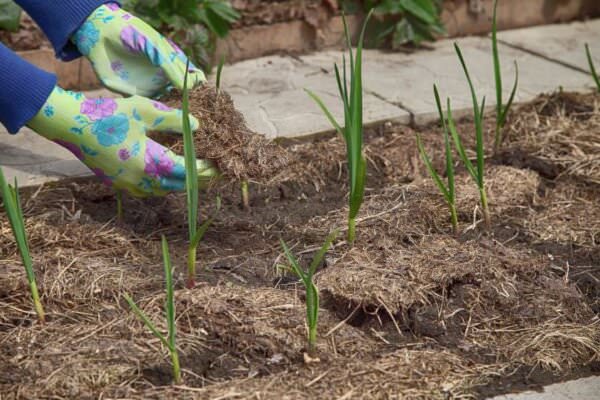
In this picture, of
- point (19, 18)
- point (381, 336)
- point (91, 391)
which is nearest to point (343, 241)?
point (381, 336)

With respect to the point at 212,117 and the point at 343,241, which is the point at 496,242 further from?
the point at 212,117

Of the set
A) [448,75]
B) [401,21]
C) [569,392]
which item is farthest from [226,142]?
[401,21]

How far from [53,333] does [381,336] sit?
62 centimetres

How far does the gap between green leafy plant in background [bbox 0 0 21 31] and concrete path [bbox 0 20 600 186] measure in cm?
33

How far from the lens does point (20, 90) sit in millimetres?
2184

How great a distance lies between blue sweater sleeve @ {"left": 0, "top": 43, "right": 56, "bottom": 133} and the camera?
2182 millimetres

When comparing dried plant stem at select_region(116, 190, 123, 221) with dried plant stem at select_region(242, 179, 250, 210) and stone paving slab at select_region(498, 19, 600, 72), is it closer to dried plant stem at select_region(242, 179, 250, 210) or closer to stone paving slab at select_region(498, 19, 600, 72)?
dried plant stem at select_region(242, 179, 250, 210)

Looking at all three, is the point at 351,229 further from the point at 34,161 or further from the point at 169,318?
the point at 34,161

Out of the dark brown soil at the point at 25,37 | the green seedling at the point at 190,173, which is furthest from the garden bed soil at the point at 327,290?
the dark brown soil at the point at 25,37

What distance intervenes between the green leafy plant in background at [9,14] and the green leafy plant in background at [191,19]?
0.35 m

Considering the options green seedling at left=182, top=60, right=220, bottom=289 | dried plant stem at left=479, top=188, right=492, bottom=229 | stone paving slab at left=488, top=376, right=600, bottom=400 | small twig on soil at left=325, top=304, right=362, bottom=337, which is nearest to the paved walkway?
dried plant stem at left=479, top=188, right=492, bottom=229

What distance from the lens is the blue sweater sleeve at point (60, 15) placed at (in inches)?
93.3

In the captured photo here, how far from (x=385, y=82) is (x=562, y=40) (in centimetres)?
92

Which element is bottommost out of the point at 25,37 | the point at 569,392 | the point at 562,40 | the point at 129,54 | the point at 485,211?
the point at 569,392
